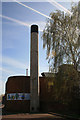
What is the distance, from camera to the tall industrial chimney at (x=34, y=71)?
24.0 m

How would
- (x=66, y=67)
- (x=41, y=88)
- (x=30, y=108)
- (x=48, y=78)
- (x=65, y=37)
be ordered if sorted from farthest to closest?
(x=41, y=88) < (x=30, y=108) < (x=48, y=78) < (x=65, y=37) < (x=66, y=67)

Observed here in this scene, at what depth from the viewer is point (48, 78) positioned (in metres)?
18.2

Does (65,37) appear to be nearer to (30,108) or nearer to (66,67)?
(66,67)

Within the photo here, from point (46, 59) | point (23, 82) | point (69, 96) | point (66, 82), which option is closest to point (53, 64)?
point (46, 59)

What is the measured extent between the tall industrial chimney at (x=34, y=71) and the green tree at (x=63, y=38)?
297 inches

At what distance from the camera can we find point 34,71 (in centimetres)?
2486

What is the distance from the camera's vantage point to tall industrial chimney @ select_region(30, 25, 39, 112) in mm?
24031

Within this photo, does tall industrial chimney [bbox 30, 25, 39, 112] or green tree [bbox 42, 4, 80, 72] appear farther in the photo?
tall industrial chimney [bbox 30, 25, 39, 112]

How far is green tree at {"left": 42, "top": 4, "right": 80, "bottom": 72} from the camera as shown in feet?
52.7

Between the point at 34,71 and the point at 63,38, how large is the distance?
952cm

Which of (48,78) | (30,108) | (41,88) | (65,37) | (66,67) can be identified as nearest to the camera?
(66,67)

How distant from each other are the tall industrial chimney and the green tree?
754 centimetres

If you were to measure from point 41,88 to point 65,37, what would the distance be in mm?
11598

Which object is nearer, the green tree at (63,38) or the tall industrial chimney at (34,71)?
the green tree at (63,38)
